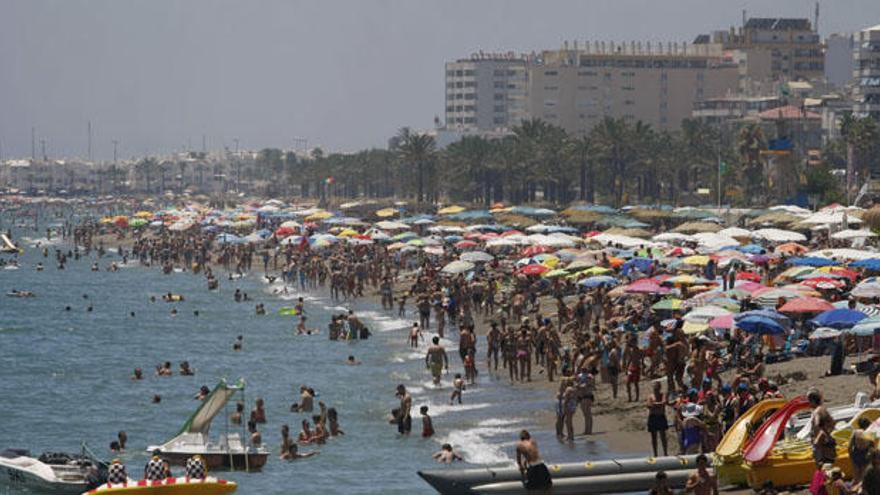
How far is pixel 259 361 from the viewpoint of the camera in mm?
46594

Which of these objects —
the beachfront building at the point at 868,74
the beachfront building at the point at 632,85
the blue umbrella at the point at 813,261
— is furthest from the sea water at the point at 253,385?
the beachfront building at the point at 632,85

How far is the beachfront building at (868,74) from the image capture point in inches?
4948

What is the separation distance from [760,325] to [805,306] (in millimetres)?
1725

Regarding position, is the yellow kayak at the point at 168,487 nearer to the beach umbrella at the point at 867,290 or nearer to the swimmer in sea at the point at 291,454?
the swimmer in sea at the point at 291,454

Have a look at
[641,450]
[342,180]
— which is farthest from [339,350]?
[342,180]

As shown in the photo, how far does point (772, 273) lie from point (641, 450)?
64.6 ft

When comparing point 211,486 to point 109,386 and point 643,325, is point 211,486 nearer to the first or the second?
point 643,325

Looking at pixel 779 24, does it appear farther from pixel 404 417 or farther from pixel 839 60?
pixel 404 417

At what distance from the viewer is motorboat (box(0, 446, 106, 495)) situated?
86.5 feet

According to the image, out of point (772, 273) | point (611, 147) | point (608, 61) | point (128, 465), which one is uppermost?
point (608, 61)

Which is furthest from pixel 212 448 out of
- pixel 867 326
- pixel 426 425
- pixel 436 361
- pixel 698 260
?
pixel 698 260

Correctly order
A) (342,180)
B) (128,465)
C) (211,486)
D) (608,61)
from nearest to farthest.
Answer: (211,486), (128,465), (342,180), (608,61)

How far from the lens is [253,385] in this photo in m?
40.8

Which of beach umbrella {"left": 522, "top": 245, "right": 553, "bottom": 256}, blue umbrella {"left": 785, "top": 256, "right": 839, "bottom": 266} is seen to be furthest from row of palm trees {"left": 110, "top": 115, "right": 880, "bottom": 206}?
blue umbrella {"left": 785, "top": 256, "right": 839, "bottom": 266}
